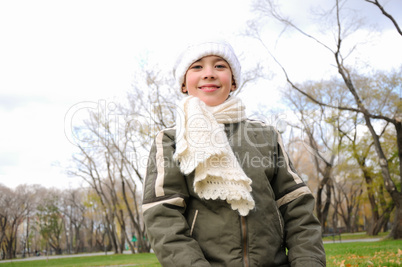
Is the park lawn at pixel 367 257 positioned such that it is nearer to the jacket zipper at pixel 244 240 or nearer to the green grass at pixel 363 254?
the green grass at pixel 363 254

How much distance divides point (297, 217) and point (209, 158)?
583mm

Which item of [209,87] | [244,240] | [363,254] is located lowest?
[363,254]

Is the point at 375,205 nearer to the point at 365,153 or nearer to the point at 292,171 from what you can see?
the point at 365,153

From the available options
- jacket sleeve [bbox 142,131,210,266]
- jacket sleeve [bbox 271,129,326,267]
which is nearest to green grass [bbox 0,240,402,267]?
jacket sleeve [bbox 271,129,326,267]

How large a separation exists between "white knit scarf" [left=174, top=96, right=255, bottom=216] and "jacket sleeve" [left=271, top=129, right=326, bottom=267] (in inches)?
12.8

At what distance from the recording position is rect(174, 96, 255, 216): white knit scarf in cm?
179

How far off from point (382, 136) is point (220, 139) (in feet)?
86.2

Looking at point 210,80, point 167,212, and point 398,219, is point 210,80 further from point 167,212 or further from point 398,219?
point 398,219

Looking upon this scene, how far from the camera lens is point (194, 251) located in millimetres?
1680

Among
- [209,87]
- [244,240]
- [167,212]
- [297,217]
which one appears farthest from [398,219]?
[167,212]

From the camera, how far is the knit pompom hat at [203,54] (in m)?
2.20

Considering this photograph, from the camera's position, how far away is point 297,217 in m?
1.97

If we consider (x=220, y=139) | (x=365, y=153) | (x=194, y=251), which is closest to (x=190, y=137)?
(x=220, y=139)

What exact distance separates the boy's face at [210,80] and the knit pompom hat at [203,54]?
3 centimetres
